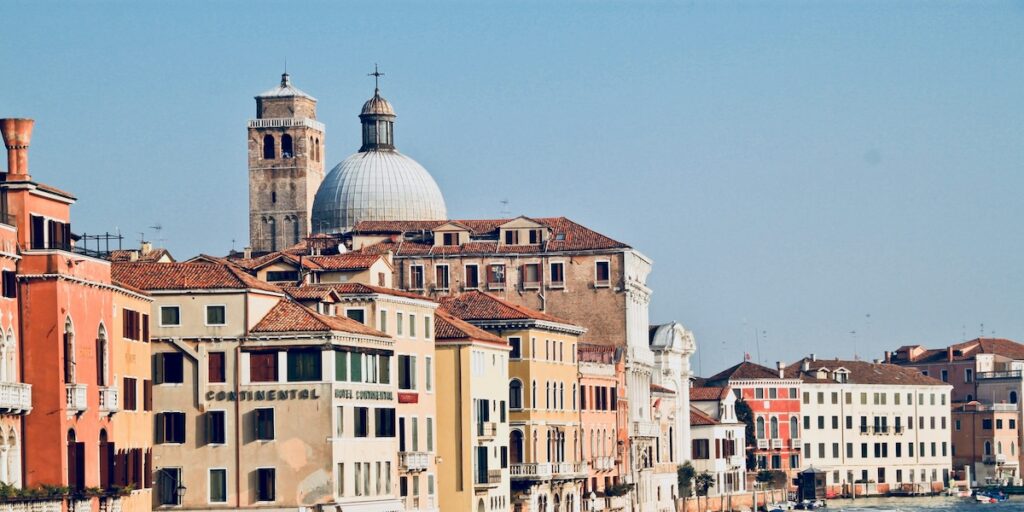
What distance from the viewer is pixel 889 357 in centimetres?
17425

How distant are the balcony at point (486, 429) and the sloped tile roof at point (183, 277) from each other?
13.4 metres

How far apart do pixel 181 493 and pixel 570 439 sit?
87.6ft

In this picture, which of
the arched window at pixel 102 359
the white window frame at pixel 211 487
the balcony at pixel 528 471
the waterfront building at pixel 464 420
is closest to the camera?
the arched window at pixel 102 359

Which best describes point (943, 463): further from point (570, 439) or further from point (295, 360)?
point (295, 360)

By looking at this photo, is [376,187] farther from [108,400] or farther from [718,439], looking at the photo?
[108,400]

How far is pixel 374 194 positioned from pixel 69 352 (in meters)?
60.3

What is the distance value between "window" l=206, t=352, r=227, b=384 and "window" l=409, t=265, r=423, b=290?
36.1 m

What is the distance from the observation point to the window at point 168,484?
6638 cm

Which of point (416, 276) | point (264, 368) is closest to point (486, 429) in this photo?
point (264, 368)

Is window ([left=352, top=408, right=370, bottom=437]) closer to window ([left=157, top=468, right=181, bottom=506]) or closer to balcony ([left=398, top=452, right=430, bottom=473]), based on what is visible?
balcony ([left=398, top=452, right=430, bottom=473])

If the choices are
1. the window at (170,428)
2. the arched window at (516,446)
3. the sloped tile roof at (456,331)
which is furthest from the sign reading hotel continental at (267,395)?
the arched window at (516,446)

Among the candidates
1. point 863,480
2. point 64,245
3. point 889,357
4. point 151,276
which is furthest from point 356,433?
point 889,357

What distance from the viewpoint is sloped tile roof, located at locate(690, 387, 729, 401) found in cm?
12725

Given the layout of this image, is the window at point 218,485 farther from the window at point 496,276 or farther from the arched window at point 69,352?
the window at point 496,276
